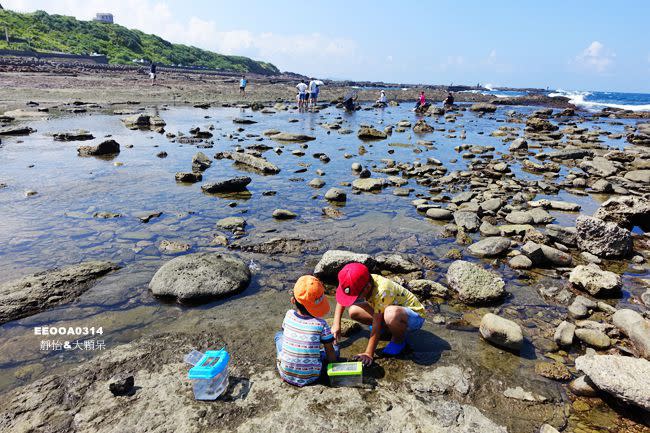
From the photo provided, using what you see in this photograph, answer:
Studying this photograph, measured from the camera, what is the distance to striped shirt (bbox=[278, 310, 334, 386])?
437 centimetres

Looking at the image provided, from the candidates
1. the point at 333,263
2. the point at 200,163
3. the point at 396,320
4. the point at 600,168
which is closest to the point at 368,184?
the point at 333,263

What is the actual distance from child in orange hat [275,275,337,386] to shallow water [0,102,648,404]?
87.8 inches

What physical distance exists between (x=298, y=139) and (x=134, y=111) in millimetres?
16323

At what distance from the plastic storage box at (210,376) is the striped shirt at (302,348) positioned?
712 millimetres

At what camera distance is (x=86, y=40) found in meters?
80.6

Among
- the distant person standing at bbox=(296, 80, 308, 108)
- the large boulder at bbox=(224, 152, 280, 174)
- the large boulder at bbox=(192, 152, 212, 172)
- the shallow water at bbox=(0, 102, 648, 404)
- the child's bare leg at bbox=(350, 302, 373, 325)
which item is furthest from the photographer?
the distant person standing at bbox=(296, 80, 308, 108)

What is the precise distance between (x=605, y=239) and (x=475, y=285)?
165 inches

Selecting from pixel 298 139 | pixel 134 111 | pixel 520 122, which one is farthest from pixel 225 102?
pixel 520 122

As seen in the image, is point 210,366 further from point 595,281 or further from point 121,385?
point 595,281

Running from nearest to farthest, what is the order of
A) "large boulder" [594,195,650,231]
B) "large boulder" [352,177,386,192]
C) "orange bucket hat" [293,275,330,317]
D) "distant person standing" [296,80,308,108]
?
"orange bucket hat" [293,275,330,317]
"large boulder" [594,195,650,231]
"large boulder" [352,177,386,192]
"distant person standing" [296,80,308,108]

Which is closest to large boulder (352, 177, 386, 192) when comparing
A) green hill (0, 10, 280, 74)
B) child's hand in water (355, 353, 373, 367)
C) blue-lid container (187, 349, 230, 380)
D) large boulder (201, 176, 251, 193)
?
large boulder (201, 176, 251, 193)

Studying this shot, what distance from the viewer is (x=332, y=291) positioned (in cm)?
691

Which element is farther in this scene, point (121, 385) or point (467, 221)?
point (467, 221)

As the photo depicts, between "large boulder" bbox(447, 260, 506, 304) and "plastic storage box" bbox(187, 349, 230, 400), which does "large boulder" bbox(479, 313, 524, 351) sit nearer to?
"large boulder" bbox(447, 260, 506, 304)
